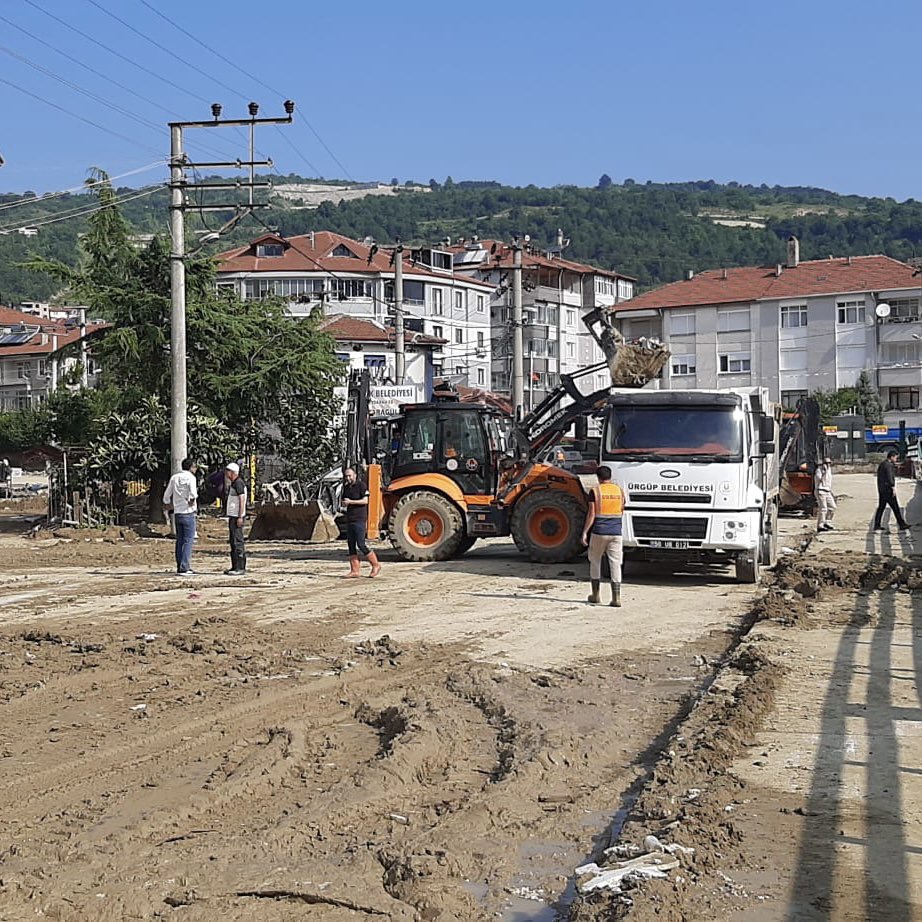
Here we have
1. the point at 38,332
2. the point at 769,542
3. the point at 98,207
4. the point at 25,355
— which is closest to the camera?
the point at 769,542

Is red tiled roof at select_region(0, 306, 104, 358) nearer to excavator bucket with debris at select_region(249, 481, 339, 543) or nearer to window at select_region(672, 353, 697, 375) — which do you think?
window at select_region(672, 353, 697, 375)

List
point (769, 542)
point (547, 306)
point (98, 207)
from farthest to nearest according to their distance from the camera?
point (547, 306)
point (98, 207)
point (769, 542)

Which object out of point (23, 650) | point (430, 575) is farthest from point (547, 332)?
point (23, 650)

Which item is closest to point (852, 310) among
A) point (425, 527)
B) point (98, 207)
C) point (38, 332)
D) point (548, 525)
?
point (38, 332)

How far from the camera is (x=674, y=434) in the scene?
1869 cm

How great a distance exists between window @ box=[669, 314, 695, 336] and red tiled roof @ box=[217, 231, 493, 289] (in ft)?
51.7

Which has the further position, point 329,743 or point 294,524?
point 294,524

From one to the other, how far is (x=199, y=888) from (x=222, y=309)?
2987 cm

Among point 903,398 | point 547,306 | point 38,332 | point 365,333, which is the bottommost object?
point 903,398

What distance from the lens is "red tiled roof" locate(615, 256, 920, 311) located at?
297ft

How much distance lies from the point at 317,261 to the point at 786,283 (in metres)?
33.6

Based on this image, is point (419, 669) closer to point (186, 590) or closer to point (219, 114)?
point (186, 590)

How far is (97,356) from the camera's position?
34.4 m

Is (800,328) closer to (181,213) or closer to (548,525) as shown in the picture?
(181,213)
